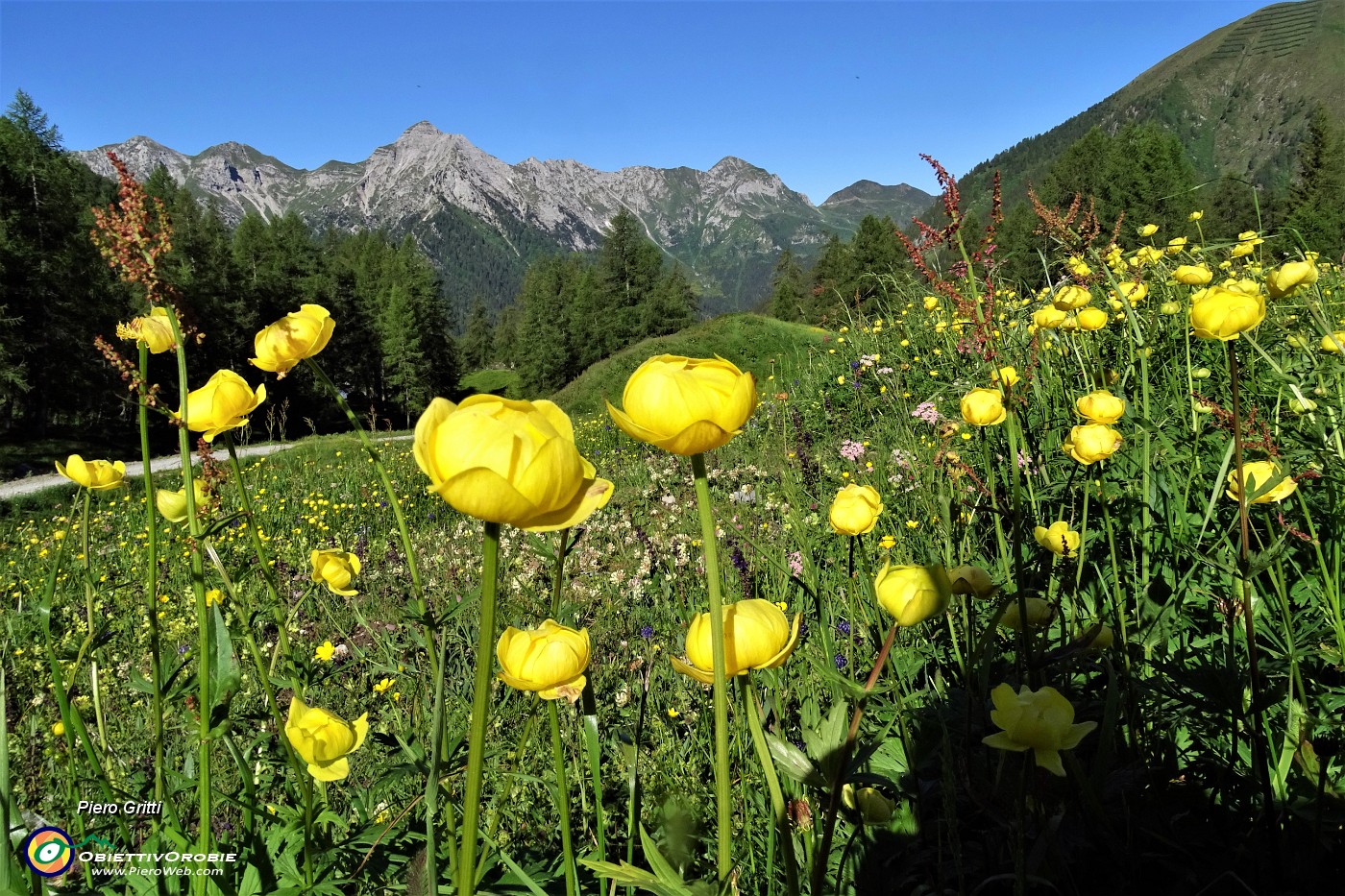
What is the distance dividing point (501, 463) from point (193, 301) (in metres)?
22.2

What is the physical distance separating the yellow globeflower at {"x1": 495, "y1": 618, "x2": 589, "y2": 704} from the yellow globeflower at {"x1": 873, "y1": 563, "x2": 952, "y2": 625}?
0.33m

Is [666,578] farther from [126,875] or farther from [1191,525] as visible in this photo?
[126,875]

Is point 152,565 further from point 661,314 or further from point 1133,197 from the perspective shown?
point 1133,197

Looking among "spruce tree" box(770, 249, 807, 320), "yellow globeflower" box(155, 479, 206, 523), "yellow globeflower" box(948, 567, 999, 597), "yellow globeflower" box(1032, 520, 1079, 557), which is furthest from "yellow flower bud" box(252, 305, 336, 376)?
"spruce tree" box(770, 249, 807, 320)

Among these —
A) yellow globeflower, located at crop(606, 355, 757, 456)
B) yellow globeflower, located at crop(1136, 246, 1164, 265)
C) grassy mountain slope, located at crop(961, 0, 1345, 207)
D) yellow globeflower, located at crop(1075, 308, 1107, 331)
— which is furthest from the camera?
grassy mountain slope, located at crop(961, 0, 1345, 207)

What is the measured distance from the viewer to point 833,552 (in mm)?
2500

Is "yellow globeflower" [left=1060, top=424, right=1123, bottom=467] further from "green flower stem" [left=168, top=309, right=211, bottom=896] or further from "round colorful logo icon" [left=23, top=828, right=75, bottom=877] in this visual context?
"round colorful logo icon" [left=23, top=828, right=75, bottom=877]

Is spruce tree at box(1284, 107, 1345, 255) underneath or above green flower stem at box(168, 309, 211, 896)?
above

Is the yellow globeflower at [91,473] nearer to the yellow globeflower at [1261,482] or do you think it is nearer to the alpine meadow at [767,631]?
the alpine meadow at [767,631]

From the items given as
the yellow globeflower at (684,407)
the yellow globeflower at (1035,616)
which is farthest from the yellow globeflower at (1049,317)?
the yellow globeflower at (684,407)

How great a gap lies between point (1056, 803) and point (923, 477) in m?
1.78

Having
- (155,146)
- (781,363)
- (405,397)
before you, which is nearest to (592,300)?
(405,397)

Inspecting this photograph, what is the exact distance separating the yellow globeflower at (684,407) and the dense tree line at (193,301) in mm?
678

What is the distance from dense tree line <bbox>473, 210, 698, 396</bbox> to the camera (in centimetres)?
3219
